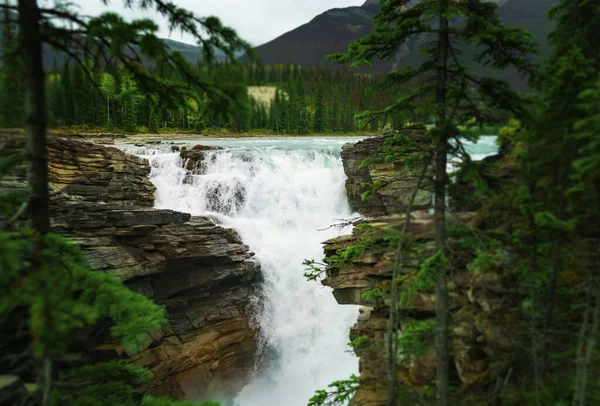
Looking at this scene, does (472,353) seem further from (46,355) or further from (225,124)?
(46,355)

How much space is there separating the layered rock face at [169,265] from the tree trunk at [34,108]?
9769mm

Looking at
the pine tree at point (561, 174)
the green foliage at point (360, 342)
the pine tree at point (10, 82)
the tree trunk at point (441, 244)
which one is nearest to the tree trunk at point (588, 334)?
the pine tree at point (561, 174)

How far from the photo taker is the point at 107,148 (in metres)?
17.1

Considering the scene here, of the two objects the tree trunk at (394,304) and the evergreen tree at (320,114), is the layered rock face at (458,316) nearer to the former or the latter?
the tree trunk at (394,304)

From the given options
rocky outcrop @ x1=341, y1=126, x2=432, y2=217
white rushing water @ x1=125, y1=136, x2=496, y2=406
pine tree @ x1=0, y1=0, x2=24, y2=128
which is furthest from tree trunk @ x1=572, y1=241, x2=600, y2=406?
white rushing water @ x1=125, y1=136, x2=496, y2=406

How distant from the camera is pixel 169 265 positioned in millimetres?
14836

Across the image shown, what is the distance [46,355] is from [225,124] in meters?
2.80

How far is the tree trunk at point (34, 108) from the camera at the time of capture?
325cm

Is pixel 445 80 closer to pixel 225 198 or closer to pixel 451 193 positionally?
pixel 451 193

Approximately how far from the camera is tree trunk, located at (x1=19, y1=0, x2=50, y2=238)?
10.7 ft

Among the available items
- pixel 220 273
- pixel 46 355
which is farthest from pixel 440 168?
pixel 220 273

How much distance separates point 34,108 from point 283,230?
1704 centimetres

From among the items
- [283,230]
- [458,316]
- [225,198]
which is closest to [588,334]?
[458,316]

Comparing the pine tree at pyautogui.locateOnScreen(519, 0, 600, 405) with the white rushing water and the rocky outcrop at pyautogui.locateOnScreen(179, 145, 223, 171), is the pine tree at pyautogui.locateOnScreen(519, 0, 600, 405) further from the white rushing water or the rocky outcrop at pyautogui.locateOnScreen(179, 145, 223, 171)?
the rocky outcrop at pyautogui.locateOnScreen(179, 145, 223, 171)
